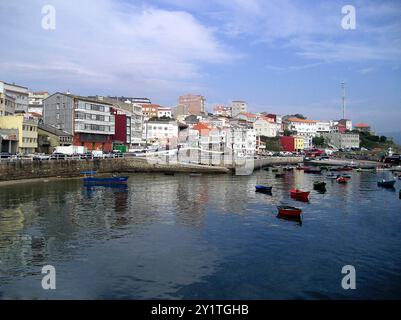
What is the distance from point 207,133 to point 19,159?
78.7 metres

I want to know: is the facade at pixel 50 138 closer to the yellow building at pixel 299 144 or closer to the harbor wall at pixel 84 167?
the harbor wall at pixel 84 167

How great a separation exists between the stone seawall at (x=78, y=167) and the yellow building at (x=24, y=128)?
31.8 feet

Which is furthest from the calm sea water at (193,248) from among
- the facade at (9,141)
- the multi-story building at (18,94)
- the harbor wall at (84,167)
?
the multi-story building at (18,94)

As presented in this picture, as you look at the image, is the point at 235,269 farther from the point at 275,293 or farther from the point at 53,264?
the point at 53,264

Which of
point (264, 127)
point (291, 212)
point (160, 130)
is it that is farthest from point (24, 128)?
point (264, 127)

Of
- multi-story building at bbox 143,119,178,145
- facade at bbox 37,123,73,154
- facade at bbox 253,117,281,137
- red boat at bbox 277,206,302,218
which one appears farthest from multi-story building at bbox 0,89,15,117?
facade at bbox 253,117,281,137

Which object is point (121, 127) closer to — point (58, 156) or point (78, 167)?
point (78, 167)

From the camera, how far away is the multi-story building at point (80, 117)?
94.6m

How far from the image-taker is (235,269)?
2473 cm

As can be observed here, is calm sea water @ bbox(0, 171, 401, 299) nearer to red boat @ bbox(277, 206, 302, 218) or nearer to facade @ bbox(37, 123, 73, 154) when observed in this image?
red boat @ bbox(277, 206, 302, 218)

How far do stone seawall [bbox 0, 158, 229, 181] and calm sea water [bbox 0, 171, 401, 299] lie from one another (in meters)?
14.1

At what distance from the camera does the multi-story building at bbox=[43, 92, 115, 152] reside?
94.6 meters

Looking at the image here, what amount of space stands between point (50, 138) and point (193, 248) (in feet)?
232
